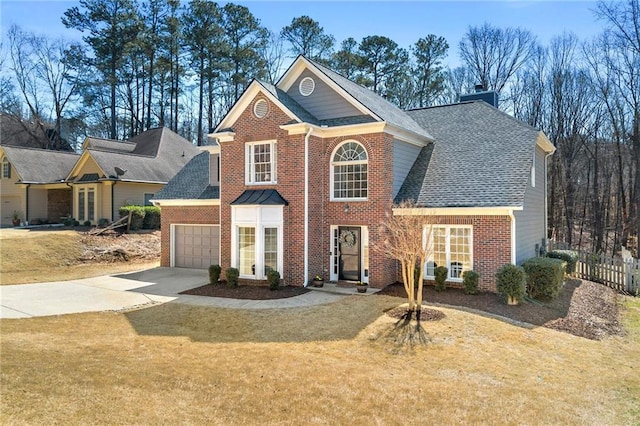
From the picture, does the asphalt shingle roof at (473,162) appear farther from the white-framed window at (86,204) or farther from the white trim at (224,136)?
the white-framed window at (86,204)

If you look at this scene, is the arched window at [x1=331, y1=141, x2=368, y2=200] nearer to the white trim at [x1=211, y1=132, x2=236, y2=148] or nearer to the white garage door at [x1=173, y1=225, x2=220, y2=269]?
the white trim at [x1=211, y1=132, x2=236, y2=148]

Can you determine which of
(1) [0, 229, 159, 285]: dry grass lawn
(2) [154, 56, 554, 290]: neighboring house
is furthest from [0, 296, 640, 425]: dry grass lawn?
(1) [0, 229, 159, 285]: dry grass lawn

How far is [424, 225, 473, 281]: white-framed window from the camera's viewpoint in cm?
1406

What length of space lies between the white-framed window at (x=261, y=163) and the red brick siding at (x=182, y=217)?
342 centimetres

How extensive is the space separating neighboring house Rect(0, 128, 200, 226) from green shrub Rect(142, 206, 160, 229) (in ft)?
5.77

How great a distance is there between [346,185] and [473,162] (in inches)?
194

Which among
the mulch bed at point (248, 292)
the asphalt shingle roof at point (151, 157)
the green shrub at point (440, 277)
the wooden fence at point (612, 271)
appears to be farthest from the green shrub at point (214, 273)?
the wooden fence at point (612, 271)

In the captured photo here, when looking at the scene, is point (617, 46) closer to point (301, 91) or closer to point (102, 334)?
point (301, 91)

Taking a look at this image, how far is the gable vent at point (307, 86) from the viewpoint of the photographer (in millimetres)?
16719

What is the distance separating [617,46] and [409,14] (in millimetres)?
18977

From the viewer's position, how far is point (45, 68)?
41.8 m

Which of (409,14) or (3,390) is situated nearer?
(3,390)

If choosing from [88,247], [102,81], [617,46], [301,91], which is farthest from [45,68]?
[617,46]

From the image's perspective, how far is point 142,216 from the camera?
2669 cm
